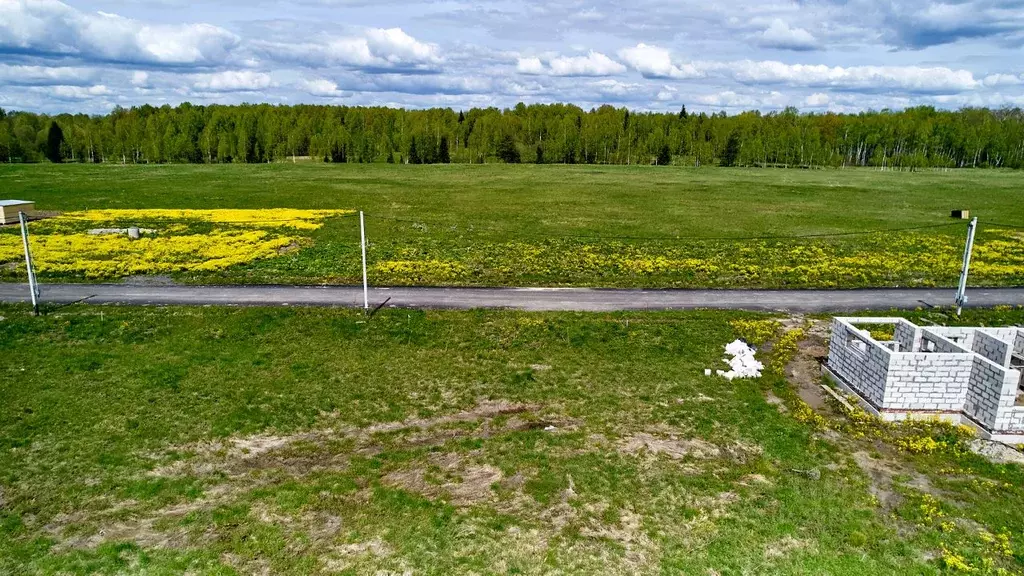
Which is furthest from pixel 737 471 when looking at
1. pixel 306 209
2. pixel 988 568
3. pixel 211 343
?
pixel 306 209

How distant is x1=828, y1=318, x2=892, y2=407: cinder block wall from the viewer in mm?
20031

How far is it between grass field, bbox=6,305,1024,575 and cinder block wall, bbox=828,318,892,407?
1501mm

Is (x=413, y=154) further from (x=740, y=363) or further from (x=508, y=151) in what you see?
(x=740, y=363)

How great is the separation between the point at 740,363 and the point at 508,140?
140 m

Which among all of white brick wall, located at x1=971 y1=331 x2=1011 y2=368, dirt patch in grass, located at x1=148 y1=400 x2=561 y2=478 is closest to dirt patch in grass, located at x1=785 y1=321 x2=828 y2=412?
white brick wall, located at x1=971 y1=331 x2=1011 y2=368

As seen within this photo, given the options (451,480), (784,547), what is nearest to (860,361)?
(784,547)

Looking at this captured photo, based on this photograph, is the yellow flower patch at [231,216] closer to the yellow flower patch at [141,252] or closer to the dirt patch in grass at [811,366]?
the yellow flower patch at [141,252]

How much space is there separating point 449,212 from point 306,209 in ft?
50.9

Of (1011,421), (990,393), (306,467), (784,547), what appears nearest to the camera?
(784,547)

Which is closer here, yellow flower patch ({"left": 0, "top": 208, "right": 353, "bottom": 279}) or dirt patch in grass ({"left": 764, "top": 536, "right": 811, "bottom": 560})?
dirt patch in grass ({"left": 764, "top": 536, "right": 811, "bottom": 560})

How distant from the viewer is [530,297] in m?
33.2

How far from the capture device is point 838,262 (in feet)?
139

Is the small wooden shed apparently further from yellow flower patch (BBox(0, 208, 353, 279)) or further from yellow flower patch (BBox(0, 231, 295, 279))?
yellow flower patch (BBox(0, 231, 295, 279))

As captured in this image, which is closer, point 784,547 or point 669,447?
point 784,547
